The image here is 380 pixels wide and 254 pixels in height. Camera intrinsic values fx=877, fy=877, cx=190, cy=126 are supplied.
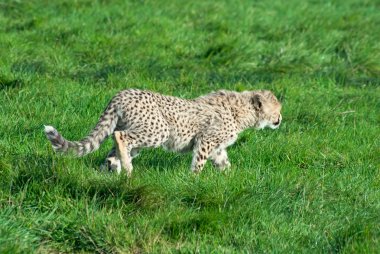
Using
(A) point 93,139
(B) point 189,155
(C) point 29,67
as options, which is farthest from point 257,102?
(C) point 29,67

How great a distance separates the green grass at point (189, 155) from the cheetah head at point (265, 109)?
120 mm

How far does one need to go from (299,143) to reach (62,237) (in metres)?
2.68

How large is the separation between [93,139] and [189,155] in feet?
3.54

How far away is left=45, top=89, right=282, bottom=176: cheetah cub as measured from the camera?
6.16 meters

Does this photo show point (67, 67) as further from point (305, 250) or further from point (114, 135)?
point (305, 250)

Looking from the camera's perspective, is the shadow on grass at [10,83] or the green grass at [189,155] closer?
the green grass at [189,155]

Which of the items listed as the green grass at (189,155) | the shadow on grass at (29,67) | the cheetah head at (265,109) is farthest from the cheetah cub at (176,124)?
the shadow on grass at (29,67)

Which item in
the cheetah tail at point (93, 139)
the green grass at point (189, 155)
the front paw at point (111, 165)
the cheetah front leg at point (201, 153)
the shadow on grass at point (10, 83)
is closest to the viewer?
the green grass at point (189, 155)

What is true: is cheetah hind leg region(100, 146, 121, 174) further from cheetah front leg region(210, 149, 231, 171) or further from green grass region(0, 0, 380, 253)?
cheetah front leg region(210, 149, 231, 171)

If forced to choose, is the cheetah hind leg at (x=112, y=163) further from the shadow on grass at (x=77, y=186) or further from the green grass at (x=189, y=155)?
the shadow on grass at (x=77, y=186)

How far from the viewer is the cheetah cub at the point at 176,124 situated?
6160 mm

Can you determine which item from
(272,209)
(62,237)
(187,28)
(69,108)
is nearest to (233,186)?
(272,209)

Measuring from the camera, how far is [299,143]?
7031 millimetres

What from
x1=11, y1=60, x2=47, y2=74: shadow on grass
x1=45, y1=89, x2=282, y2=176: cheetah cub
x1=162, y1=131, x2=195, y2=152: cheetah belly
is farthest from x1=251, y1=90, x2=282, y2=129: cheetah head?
x1=11, y1=60, x2=47, y2=74: shadow on grass
